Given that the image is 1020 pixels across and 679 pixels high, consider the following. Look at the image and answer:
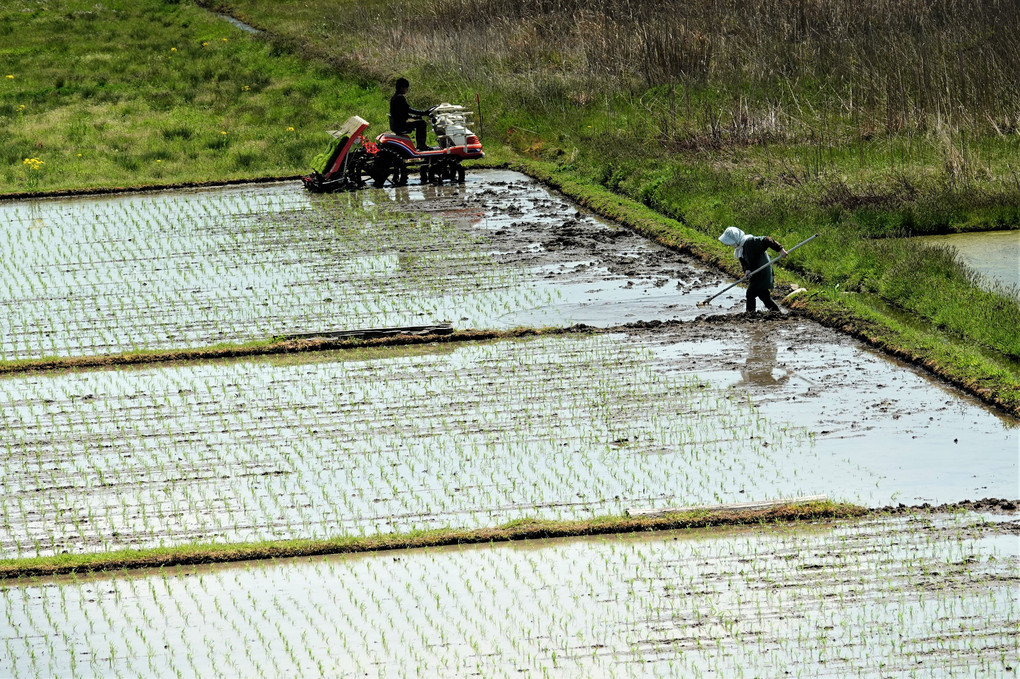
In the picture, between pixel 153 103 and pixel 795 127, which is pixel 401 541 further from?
pixel 153 103

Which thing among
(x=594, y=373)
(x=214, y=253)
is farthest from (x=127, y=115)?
(x=594, y=373)

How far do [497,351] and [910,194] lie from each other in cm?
602

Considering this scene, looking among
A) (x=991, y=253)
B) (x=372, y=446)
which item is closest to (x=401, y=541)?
(x=372, y=446)

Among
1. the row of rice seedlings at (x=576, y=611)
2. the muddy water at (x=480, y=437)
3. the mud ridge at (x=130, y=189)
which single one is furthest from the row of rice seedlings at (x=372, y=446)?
the mud ridge at (x=130, y=189)

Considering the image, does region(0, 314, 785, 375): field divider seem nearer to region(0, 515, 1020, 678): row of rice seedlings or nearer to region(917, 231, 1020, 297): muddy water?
region(917, 231, 1020, 297): muddy water

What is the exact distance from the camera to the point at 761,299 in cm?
1205

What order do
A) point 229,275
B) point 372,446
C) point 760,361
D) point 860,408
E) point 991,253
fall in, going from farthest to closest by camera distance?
point 229,275, point 991,253, point 760,361, point 860,408, point 372,446

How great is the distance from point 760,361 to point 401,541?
14.0 ft

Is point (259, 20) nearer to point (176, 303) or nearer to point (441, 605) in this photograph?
point (176, 303)

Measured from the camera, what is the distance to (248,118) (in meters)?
25.3

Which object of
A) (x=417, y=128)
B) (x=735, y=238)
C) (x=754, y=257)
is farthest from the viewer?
(x=417, y=128)

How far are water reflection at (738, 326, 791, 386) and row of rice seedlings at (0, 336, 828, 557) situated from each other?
412 mm

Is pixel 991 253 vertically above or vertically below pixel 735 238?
below

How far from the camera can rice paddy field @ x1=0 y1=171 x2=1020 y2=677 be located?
6508mm
